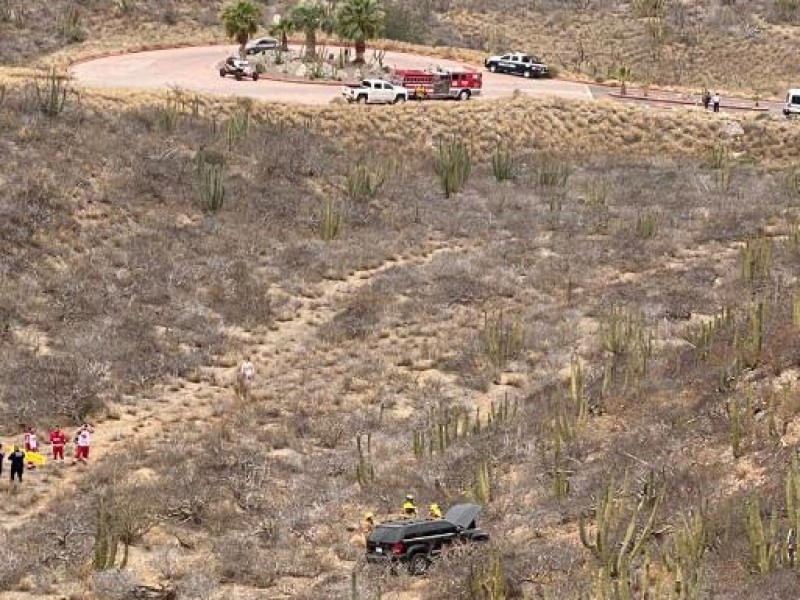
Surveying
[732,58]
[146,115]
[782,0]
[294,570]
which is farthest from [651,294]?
[782,0]

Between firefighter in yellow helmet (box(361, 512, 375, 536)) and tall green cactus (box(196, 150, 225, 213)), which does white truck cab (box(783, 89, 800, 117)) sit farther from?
firefighter in yellow helmet (box(361, 512, 375, 536))

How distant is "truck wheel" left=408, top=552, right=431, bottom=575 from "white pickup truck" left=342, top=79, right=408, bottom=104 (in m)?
33.5

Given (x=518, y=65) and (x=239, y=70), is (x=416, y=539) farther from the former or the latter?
(x=518, y=65)

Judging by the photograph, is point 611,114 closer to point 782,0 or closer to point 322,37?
point 322,37

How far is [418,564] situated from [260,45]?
45185mm

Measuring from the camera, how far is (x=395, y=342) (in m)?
33.7

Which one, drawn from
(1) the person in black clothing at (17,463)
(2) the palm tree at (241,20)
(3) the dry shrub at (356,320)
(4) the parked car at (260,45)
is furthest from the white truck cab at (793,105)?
(1) the person in black clothing at (17,463)

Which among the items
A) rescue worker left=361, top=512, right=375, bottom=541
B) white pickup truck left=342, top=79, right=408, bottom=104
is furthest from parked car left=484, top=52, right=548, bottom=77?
rescue worker left=361, top=512, right=375, bottom=541

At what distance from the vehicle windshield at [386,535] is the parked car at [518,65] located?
44273 millimetres

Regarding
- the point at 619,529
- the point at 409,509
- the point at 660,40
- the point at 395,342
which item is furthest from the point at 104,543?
the point at 660,40

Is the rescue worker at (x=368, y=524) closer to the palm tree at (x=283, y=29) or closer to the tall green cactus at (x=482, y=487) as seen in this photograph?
the tall green cactus at (x=482, y=487)

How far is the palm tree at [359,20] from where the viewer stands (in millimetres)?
57844

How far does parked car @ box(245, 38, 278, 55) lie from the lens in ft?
202

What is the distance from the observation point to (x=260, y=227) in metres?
41.7
